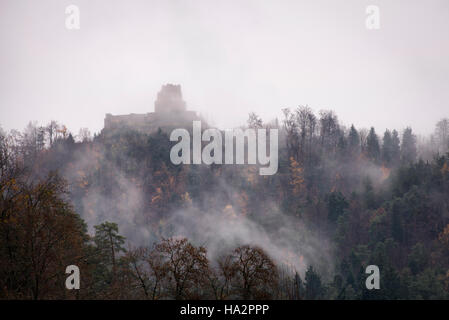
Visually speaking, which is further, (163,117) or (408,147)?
(163,117)

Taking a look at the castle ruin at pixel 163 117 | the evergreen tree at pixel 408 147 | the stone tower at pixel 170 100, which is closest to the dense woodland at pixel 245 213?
the evergreen tree at pixel 408 147

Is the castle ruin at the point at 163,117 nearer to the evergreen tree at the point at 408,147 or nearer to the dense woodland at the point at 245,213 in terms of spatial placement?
the dense woodland at the point at 245,213

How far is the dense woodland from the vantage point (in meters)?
19.7

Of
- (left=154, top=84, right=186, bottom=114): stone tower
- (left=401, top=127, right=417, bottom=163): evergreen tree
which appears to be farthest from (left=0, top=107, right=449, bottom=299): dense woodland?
(left=154, top=84, right=186, bottom=114): stone tower

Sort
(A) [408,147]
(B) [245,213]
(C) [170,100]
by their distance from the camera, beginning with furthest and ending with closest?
(C) [170,100]
(A) [408,147]
(B) [245,213]

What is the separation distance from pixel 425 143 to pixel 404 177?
4712 cm

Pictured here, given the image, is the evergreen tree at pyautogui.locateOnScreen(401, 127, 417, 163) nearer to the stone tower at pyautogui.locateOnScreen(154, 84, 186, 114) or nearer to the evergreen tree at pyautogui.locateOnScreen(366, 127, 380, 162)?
the evergreen tree at pyautogui.locateOnScreen(366, 127, 380, 162)

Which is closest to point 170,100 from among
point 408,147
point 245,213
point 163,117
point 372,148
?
point 163,117

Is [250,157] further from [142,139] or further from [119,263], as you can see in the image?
[119,263]

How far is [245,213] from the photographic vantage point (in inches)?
2884

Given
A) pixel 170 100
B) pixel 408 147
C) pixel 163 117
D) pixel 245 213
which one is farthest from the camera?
pixel 170 100

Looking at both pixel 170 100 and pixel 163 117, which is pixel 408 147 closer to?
pixel 163 117

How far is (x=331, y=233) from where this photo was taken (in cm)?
6106

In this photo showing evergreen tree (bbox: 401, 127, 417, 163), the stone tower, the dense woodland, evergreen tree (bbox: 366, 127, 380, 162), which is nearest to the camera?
the dense woodland
